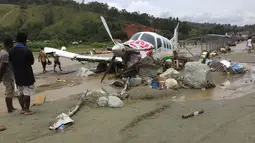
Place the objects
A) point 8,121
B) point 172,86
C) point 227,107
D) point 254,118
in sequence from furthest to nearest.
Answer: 1. point 172,86
2. point 227,107
3. point 8,121
4. point 254,118

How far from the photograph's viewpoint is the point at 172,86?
10328 mm

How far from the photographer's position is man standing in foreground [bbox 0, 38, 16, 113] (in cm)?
728

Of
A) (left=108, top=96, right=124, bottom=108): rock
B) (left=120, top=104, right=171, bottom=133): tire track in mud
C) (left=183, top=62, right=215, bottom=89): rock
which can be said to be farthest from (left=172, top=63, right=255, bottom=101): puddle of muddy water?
(left=108, top=96, right=124, bottom=108): rock

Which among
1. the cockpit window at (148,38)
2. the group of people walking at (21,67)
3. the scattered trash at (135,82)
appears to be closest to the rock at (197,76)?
the scattered trash at (135,82)

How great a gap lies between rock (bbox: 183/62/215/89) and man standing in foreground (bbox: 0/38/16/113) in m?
6.35

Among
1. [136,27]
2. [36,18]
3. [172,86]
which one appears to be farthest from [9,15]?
[172,86]

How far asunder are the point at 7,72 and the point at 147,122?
3991 mm

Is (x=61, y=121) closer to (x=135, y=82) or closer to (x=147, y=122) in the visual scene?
(x=147, y=122)

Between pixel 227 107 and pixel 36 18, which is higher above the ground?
pixel 36 18

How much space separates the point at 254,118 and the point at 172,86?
169 inches

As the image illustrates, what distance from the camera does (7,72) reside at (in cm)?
748

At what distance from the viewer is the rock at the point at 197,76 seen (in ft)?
34.8

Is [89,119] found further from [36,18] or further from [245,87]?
[36,18]

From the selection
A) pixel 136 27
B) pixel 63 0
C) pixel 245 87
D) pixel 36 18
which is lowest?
pixel 245 87
